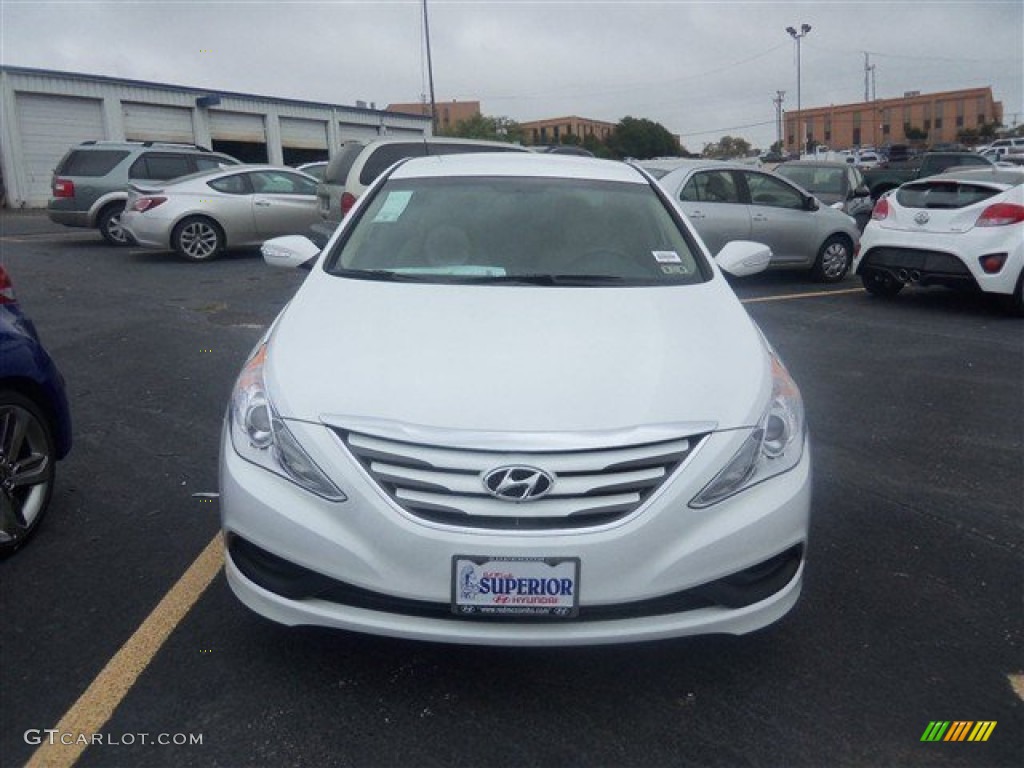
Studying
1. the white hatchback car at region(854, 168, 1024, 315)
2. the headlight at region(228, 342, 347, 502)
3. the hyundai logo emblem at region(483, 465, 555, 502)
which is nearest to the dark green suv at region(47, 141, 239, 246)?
the white hatchback car at region(854, 168, 1024, 315)

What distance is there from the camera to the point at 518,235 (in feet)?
13.0

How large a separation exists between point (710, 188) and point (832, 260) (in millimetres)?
2124

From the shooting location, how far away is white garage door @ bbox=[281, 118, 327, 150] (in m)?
36.8

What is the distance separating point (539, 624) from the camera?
7.98 ft

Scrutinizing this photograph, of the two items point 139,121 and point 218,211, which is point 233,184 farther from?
point 139,121

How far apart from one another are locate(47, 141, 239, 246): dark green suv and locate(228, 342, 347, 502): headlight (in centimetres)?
1296

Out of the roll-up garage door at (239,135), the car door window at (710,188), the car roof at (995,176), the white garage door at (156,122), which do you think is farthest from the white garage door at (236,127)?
the car roof at (995,176)

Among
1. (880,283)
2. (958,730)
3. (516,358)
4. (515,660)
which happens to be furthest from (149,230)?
(958,730)

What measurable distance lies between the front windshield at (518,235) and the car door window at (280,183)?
985cm

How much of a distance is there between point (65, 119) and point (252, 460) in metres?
30.2

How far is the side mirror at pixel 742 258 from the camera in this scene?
4328mm

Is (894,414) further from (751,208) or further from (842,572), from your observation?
(751,208)

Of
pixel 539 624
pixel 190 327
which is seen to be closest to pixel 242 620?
pixel 539 624

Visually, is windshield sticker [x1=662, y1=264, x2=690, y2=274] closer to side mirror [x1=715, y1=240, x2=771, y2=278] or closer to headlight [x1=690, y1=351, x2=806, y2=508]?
side mirror [x1=715, y1=240, x2=771, y2=278]
